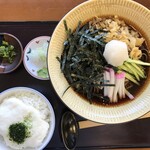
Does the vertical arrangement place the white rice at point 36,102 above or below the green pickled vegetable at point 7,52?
below

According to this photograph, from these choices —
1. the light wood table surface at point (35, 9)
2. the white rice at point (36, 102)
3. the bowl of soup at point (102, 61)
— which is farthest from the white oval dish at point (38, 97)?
the light wood table surface at point (35, 9)

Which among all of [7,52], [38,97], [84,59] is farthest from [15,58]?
[84,59]

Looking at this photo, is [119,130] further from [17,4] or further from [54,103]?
[17,4]

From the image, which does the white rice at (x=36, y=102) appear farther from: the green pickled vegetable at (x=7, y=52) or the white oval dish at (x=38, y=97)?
the green pickled vegetable at (x=7, y=52)

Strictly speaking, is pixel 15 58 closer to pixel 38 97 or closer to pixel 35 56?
pixel 35 56

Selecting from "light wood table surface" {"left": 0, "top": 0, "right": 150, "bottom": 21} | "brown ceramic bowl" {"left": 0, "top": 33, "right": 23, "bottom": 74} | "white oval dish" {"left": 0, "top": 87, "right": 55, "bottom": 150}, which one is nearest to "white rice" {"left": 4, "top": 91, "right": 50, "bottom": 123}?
"white oval dish" {"left": 0, "top": 87, "right": 55, "bottom": 150}

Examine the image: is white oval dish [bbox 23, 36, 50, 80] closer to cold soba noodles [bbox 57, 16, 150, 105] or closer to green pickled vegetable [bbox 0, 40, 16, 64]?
green pickled vegetable [bbox 0, 40, 16, 64]

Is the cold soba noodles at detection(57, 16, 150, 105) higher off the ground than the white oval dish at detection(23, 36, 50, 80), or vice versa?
the cold soba noodles at detection(57, 16, 150, 105)
